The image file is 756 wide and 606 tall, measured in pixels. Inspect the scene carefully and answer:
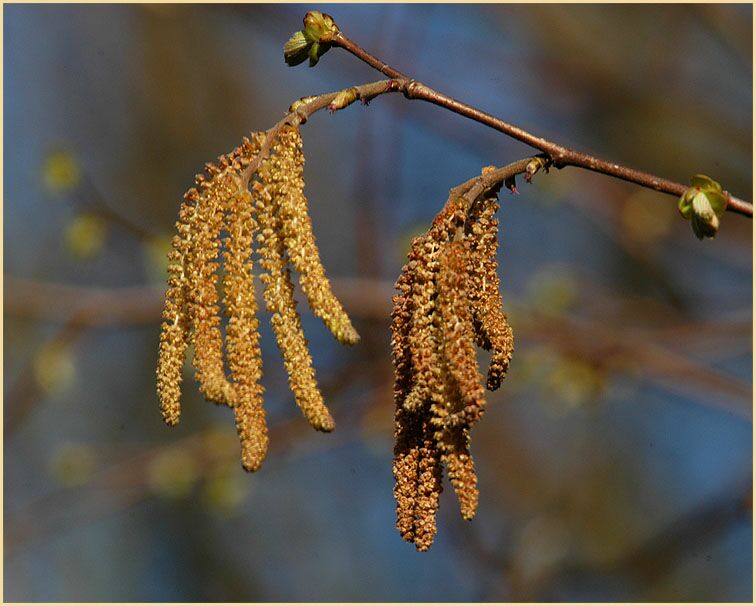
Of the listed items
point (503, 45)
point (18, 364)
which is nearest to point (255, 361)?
point (503, 45)

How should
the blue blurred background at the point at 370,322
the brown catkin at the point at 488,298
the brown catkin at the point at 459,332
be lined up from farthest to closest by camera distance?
the blue blurred background at the point at 370,322 < the brown catkin at the point at 488,298 < the brown catkin at the point at 459,332

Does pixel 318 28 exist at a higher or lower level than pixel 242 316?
higher

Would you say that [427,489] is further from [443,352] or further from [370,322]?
[370,322]

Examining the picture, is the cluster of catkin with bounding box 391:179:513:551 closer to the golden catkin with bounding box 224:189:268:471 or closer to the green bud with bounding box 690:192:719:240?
the golden catkin with bounding box 224:189:268:471

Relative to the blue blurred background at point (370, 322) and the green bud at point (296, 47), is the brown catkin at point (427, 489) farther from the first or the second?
the blue blurred background at point (370, 322)

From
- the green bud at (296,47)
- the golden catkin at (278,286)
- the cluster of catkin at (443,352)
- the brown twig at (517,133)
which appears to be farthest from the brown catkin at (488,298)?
the green bud at (296,47)

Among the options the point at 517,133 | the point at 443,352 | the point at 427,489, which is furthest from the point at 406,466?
the point at 517,133

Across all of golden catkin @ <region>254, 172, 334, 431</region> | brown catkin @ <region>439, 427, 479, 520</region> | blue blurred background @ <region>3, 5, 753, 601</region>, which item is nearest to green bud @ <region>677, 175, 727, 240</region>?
brown catkin @ <region>439, 427, 479, 520</region>

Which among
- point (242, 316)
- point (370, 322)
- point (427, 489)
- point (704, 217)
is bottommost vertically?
point (370, 322)
